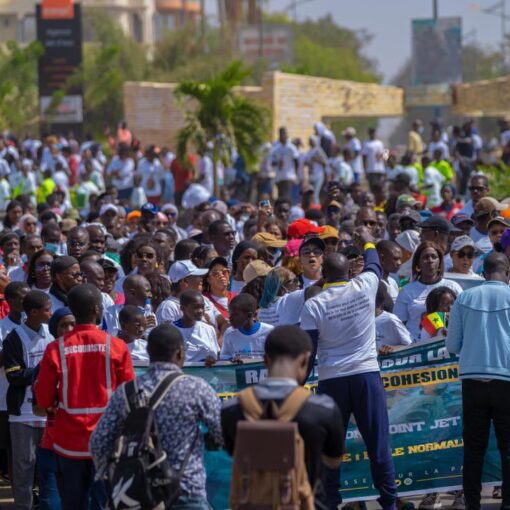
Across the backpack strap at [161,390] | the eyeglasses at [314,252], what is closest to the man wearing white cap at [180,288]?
the eyeglasses at [314,252]

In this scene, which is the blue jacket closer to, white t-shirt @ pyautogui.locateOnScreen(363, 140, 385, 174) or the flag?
the flag

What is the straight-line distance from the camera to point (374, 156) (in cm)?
2858

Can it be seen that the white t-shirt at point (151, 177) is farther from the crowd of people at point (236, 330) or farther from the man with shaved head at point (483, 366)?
the man with shaved head at point (483, 366)

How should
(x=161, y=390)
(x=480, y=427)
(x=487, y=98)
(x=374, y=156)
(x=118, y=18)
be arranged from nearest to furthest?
(x=161, y=390) → (x=480, y=427) → (x=374, y=156) → (x=487, y=98) → (x=118, y=18)

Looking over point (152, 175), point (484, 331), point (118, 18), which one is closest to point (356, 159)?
point (152, 175)

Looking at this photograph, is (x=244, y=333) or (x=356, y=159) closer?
(x=244, y=333)

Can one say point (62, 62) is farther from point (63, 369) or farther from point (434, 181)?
point (63, 369)

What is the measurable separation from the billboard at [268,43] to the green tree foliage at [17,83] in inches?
1141

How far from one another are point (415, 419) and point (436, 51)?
58.0m

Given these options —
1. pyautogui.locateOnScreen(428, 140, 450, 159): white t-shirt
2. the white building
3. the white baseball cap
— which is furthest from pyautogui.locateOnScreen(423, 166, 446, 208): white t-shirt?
the white building

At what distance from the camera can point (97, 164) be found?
29344 mm

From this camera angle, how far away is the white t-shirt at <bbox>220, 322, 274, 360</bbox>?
9.47 metres

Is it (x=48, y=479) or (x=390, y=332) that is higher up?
(x=390, y=332)

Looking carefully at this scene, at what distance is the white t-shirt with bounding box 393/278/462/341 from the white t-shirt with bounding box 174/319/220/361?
142 cm
